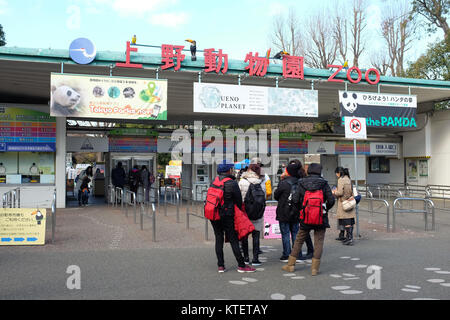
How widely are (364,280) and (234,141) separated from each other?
1315cm

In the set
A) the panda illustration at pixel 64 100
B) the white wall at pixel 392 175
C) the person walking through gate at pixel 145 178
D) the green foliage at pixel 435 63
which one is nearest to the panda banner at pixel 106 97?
the panda illustration at pixel 64 100

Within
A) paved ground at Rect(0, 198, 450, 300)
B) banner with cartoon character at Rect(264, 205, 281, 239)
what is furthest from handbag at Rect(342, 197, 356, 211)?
banner with cartoon character at Rect(264, 205, 281, 239)

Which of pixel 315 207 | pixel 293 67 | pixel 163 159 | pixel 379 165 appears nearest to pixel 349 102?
pixel 293 67

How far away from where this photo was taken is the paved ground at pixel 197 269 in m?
4.90

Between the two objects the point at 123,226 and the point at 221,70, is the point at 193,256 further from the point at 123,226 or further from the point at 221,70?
the point at 221,70

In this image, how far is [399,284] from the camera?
17.3ft

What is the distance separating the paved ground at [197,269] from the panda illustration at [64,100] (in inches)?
136

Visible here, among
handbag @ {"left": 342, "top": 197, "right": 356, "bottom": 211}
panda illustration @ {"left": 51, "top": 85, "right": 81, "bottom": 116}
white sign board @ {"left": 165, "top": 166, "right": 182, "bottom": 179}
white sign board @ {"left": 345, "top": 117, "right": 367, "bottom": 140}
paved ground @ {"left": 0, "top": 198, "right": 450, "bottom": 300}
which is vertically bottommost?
paved ground @ {"left": 0, "top": 198, "right": 450, "bottom": 300}

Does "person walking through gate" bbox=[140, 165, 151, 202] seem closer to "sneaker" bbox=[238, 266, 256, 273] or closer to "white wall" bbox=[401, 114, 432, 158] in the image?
"sneaker" bbox=[238, 266, 256, 273]

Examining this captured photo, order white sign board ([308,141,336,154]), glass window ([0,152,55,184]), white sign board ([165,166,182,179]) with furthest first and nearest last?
1. white sign board ([165,166,182,179])
2. white sign board ([308,141,336,154])
3. glass window ([0,152,55,184])

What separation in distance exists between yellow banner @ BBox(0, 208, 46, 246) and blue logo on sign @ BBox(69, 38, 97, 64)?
200 inches

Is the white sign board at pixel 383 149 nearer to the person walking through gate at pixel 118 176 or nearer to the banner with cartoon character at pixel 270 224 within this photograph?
the person walking through gate at pixel 118 176

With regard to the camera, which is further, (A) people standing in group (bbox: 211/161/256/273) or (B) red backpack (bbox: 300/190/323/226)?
(A) people standing in group (bbox: 211/161/256/273)

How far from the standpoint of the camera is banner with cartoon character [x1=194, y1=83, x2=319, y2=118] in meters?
12.6
